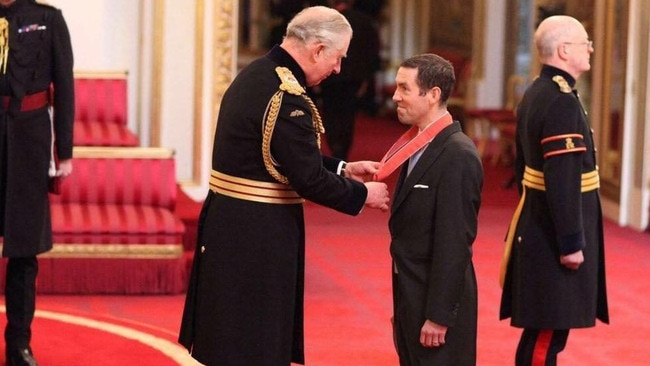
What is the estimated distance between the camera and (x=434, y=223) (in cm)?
430

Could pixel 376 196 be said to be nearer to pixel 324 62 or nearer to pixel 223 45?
pixel 324 62

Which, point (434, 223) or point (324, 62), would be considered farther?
point (324, 62)

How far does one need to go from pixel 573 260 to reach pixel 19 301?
2211 millimetres

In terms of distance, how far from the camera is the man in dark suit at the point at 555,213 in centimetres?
497

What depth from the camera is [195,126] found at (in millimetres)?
10070

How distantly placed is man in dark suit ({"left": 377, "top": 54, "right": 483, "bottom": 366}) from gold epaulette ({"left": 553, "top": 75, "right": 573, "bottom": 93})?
0.76 metres

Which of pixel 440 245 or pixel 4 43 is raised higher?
pixel 4 43

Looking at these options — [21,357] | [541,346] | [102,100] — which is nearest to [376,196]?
[541,346]

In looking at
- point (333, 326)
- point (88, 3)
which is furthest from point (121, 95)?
point (333, 326)

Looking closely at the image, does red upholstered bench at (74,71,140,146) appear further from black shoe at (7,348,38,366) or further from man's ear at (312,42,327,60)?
man's ear at (312,42,327,60)

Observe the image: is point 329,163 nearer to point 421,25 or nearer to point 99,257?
point 99,257

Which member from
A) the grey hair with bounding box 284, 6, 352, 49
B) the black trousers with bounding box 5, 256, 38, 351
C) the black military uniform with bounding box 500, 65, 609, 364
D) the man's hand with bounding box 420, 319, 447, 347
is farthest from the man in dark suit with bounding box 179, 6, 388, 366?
the black trousers with bounding box 5, 256, 38, 351

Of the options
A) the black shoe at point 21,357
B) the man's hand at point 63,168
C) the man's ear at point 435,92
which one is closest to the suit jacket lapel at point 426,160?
the man's ear at point 435,92

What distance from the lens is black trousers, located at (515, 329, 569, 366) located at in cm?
520
